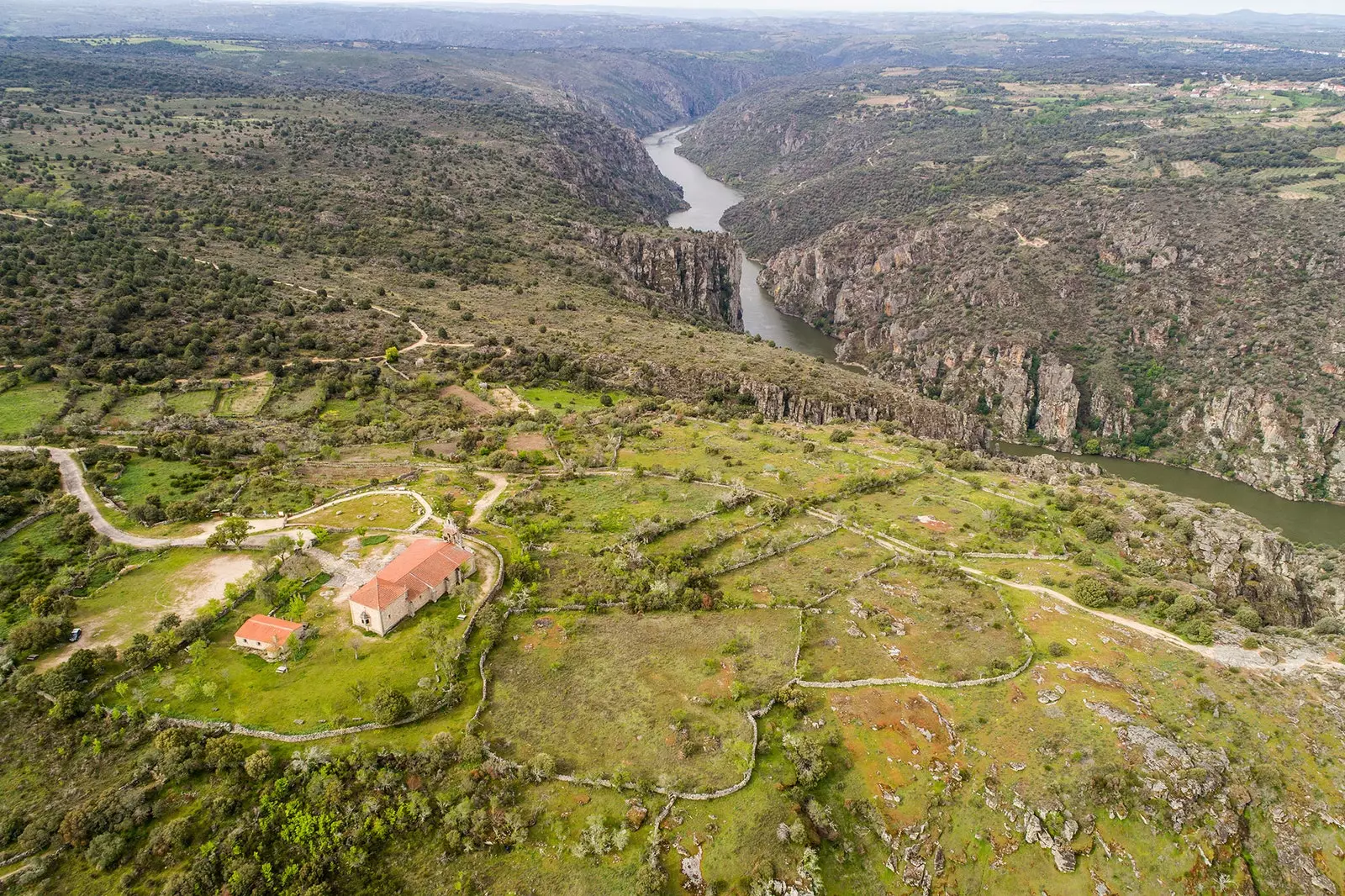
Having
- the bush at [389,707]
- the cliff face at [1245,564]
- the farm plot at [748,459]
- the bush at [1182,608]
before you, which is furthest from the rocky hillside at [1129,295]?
the bush at [389,707]

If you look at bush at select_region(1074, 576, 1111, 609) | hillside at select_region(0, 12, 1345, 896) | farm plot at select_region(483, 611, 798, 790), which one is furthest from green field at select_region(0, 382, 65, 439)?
bush at select_region(1074, 576, 1111, 609)

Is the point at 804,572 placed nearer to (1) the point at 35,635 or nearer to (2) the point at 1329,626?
(2) the point at 1329,626

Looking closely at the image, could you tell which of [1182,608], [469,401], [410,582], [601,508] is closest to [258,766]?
[410,582]

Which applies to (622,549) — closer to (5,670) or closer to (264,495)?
(264,495)

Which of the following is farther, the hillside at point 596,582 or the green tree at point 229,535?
the green tree at point 229,535

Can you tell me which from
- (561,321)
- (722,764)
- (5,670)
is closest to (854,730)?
(722,764)

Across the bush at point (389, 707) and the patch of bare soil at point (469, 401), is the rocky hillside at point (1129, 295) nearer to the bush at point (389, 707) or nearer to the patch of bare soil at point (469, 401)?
the patch of bare soil at point (469, 401)
